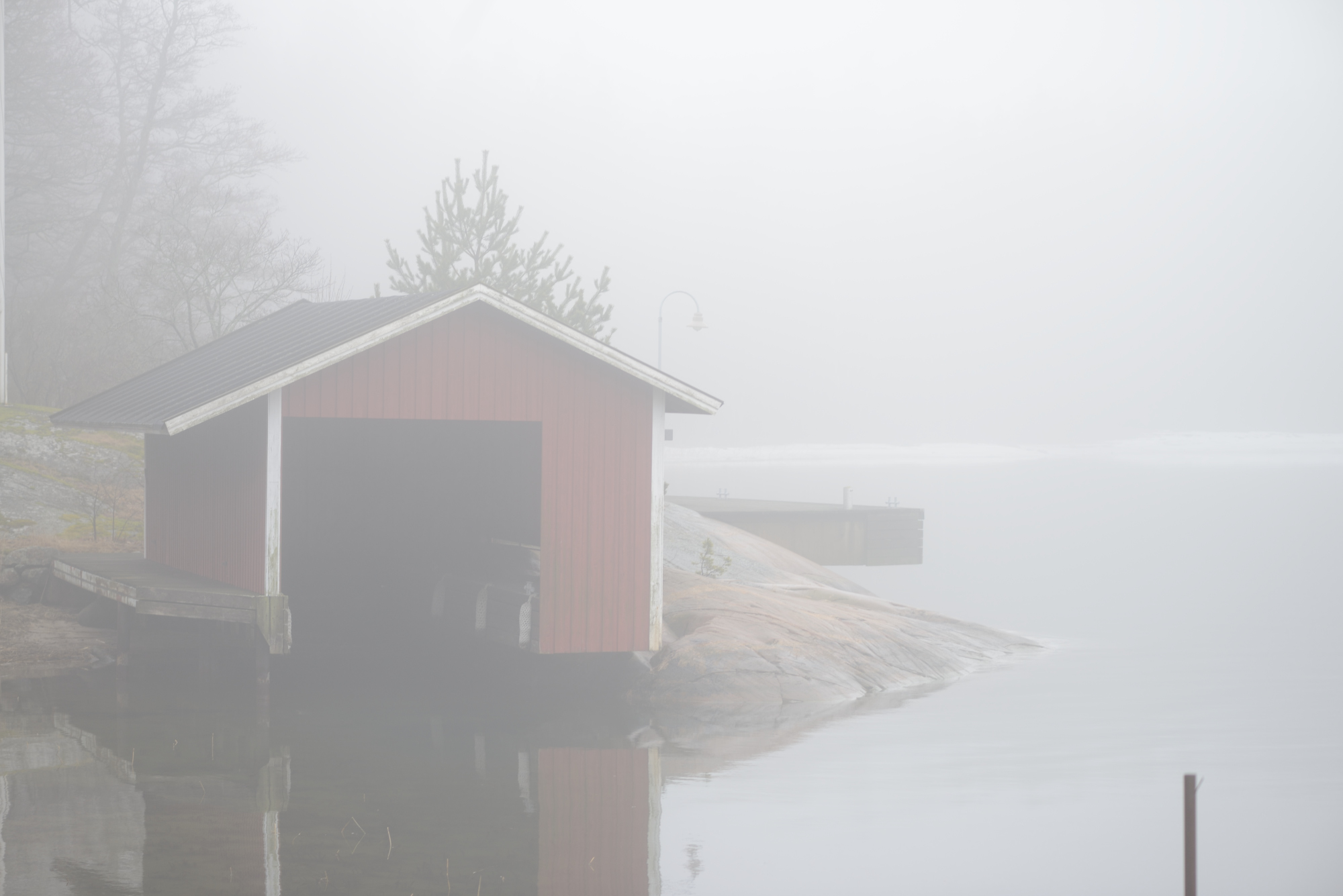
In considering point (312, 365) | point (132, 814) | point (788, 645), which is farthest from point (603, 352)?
point (132, 814)

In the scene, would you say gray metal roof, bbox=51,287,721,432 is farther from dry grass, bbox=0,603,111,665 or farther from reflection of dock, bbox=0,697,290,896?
reflection of dock, bbox=0,697,290,896

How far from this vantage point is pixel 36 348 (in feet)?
110

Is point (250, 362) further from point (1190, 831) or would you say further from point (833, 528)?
point (833, 528)

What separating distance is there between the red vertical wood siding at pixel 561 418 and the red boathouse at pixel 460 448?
0.02m

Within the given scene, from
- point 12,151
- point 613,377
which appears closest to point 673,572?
point 613,377

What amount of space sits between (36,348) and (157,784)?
26847 millimetres

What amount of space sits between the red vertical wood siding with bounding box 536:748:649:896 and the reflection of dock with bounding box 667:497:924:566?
2719 centimetres

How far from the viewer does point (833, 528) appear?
41.4 m

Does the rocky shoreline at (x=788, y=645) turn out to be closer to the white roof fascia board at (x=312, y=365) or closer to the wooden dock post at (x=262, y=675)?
the wooden dock post at (x=262, y=675)

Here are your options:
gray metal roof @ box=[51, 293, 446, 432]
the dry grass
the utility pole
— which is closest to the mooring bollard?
gray metal roof @ box=[51, 293, 446, 432]

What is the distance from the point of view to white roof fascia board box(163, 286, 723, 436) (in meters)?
12.2

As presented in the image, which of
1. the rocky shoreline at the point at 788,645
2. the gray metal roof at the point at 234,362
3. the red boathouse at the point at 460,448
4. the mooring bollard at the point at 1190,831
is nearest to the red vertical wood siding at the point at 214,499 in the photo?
the red boathouse at the point at 460,448

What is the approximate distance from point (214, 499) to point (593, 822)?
678 cm

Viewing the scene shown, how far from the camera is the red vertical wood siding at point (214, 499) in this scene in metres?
13.2
